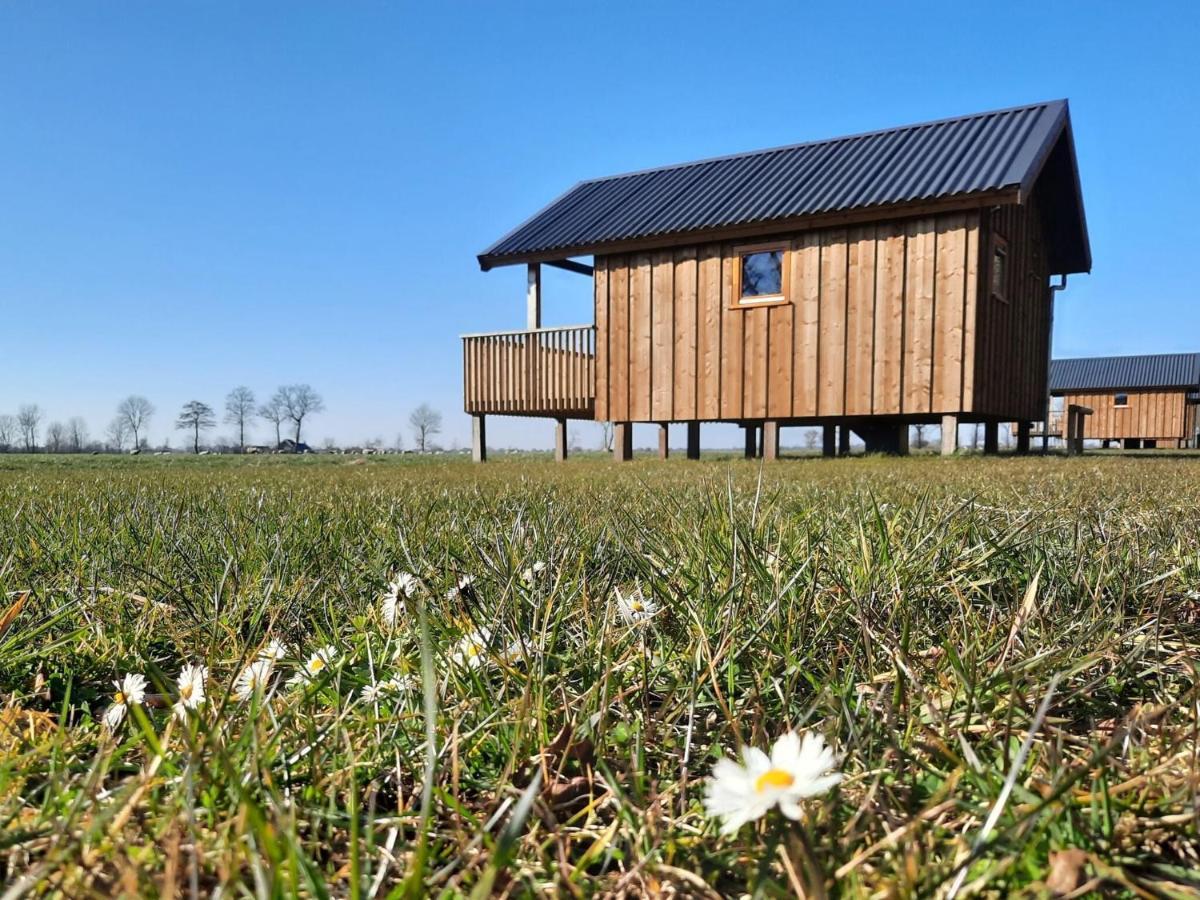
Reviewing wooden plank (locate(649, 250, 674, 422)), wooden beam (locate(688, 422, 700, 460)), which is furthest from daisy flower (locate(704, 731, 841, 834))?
wooden beam (locate(688, 422, 700, 460))

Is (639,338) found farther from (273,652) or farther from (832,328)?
(273,652)

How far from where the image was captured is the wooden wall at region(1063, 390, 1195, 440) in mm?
38562

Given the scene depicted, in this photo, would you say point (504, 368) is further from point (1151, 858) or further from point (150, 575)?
point (1151, 858)

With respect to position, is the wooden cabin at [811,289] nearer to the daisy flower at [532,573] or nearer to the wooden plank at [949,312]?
the wooden plank at [949,312]

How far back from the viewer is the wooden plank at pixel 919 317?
9875mm

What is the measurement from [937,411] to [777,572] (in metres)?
9.40

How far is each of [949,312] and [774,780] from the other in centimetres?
1030

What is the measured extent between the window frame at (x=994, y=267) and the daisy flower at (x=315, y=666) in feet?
35.2

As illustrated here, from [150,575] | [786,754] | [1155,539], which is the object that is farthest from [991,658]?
[150,575]

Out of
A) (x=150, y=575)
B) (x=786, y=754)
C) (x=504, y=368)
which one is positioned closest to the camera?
(x=786, y=754)

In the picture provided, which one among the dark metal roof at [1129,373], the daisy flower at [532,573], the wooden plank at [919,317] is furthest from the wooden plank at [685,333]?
the dark metal roof at [1129,373]

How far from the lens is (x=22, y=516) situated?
272cm

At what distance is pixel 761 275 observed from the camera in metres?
11.0

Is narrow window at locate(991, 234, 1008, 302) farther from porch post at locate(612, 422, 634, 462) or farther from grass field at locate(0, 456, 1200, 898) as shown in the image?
grass field at locate(0, 456, 1200, 898)
